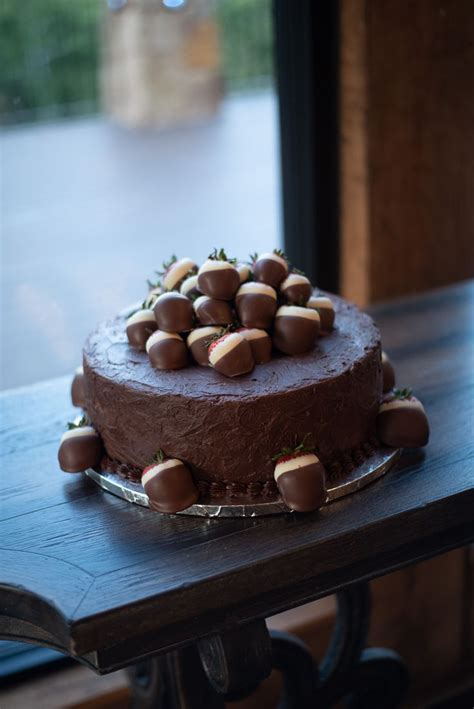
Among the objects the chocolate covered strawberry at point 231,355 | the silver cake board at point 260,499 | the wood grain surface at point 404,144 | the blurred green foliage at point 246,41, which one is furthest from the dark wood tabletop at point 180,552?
the blurred green foliage at point 246,41

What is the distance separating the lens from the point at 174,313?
1.24 metres

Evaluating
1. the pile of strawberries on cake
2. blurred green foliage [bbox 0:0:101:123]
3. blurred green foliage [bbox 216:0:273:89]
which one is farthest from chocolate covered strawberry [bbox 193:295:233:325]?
blurred green foliage [bbox 216:0:273:89]

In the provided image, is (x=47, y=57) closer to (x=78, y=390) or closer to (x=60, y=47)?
(x=60, y=47)

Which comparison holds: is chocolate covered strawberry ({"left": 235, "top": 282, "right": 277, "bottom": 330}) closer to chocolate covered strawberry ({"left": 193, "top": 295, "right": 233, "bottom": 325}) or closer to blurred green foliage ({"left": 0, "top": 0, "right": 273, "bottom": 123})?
chocolate covered strawberry ({"left": 193, "top": 295, "right": 233, "bottom": 325})

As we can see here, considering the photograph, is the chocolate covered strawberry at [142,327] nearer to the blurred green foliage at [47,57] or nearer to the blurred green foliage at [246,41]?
the blurred green foliage at [47,57]

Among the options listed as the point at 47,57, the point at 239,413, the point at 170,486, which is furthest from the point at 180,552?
the point at 47,57

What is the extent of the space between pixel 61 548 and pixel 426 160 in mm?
1468

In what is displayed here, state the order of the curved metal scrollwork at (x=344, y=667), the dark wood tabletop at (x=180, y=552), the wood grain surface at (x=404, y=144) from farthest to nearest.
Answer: the wood grain surface at (x=404, y=144) → the curved metal scrollwork at (x=344, y=667) → the dark wood tabletop at (x=180, y=552)

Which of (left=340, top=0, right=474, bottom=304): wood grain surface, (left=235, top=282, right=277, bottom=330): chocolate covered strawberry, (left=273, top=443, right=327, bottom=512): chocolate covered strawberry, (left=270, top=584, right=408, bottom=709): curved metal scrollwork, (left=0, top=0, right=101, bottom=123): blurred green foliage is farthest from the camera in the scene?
(left=340, top=0, right=474, bottom=304): wood grain surface

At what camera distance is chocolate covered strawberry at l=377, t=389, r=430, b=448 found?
128cm

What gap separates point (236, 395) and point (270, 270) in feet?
0.81

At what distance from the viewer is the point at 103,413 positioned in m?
1.26

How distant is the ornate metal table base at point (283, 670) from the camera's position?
1.16m

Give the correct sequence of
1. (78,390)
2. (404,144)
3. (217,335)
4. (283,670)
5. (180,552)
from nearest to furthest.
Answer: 1. (180,552)
2. (217,335)
3. (78,390)
4. (283,670)
5. (404,144)
